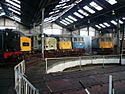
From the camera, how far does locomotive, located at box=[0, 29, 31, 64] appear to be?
13797 mm

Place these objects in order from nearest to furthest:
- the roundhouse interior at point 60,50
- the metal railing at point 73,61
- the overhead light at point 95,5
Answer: the roundhouse interior at point 60,50
the metal railing at point 73,61
the overhead light at point 95,5

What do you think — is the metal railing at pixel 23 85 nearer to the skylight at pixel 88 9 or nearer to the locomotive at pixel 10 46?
the locomotive at pixel 10 46

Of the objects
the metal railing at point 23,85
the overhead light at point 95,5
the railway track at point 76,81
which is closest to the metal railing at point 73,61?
the railway track at point 76,81

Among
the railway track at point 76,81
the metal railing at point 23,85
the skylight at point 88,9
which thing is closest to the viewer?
the metal railing at point 23,85

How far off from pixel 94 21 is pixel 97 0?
11098 millimetres

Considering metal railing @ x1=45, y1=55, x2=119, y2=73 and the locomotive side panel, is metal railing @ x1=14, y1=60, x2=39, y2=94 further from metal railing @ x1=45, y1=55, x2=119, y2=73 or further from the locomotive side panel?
the locomotive side panel

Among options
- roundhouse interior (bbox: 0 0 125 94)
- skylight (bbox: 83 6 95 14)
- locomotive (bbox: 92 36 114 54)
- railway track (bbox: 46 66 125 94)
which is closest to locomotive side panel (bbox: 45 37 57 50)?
roundhouse interior (bbox: 0 0 125 94)

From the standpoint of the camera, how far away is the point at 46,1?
15.1m

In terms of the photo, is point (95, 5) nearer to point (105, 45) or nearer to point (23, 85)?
point (105, 45)

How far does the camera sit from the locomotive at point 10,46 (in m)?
13.8

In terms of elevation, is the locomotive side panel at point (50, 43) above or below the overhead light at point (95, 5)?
below

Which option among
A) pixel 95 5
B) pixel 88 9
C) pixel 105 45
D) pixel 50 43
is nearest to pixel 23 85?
pixel 50 43

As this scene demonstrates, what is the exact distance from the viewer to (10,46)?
581 inches

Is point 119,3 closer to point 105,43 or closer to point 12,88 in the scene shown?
point 105,43
